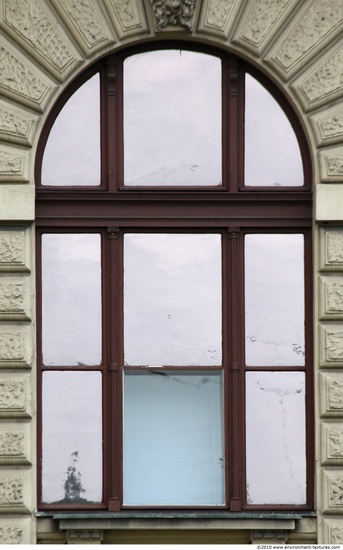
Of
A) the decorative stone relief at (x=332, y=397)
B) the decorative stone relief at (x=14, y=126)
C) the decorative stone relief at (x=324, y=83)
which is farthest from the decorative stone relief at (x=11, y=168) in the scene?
the decorative stone relief at (x=332, y=397)

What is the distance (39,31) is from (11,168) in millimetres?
1389

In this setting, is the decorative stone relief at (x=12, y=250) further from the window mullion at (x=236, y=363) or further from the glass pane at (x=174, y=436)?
the window mullion at (x=236, y=363)

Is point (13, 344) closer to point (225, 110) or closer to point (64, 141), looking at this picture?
point (64, 141)

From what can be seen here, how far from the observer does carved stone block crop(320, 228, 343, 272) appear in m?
9.77

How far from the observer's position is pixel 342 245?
9.79 metres

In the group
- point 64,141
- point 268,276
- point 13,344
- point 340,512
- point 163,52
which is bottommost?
point 340,512

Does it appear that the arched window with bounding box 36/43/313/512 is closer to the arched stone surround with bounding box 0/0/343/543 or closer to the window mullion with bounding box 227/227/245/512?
the window mullion with bounding box 227/227/245/512

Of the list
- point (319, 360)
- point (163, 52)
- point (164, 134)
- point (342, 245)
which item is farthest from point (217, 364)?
point (163, 52)

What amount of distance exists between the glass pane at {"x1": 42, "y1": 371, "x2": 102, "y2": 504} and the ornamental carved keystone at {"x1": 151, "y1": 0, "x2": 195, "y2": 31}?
384 centimetres

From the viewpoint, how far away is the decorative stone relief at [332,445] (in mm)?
9719

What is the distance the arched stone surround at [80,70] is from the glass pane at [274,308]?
248mm

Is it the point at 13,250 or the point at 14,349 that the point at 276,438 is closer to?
the point at 14,349

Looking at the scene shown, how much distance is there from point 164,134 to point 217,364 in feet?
7.92

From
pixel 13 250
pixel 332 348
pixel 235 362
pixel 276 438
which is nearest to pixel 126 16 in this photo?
pixel 13 250
